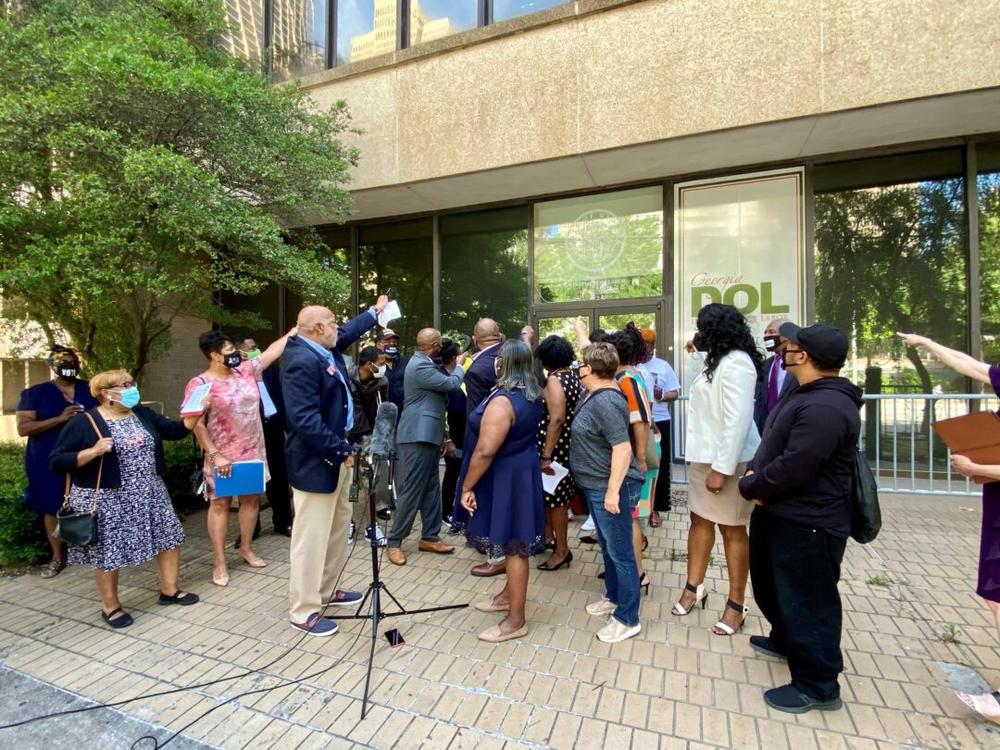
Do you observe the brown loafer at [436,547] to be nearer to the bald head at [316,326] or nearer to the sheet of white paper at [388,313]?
the sheet of white paper at [388,313]

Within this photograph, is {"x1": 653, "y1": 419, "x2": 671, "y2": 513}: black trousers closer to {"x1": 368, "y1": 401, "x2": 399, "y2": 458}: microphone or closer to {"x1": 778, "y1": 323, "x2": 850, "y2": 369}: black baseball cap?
{"x1": 778, "y1": 323, "x2": 850, "y2": 369}: black baseball cap

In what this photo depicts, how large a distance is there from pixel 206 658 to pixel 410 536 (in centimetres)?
221

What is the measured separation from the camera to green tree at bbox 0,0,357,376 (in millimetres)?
3945

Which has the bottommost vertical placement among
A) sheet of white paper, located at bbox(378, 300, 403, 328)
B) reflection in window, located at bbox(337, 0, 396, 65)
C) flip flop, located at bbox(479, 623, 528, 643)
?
flip flop, located at bbox(479, 623, 528, 643)

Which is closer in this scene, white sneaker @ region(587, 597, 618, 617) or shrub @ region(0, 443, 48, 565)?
white sneaker @ region(587, 597, 618, 617)

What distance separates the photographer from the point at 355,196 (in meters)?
7.89

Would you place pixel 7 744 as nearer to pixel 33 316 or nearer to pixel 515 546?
pixel 515 546

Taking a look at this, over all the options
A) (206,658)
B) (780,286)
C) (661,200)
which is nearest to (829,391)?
(206,658)

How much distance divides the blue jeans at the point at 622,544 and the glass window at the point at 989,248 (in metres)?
6.25

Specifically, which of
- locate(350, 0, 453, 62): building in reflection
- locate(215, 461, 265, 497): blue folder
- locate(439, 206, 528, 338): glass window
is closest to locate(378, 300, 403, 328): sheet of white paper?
locate(215, 461, 265, 497): blue folder

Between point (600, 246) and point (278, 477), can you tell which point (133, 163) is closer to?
point (278, 477)

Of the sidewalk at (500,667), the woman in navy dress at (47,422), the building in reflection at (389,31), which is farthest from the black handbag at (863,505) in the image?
the building in reflection at (389,31)

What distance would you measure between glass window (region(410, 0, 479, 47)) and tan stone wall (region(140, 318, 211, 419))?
6.31 m

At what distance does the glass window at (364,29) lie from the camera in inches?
307
